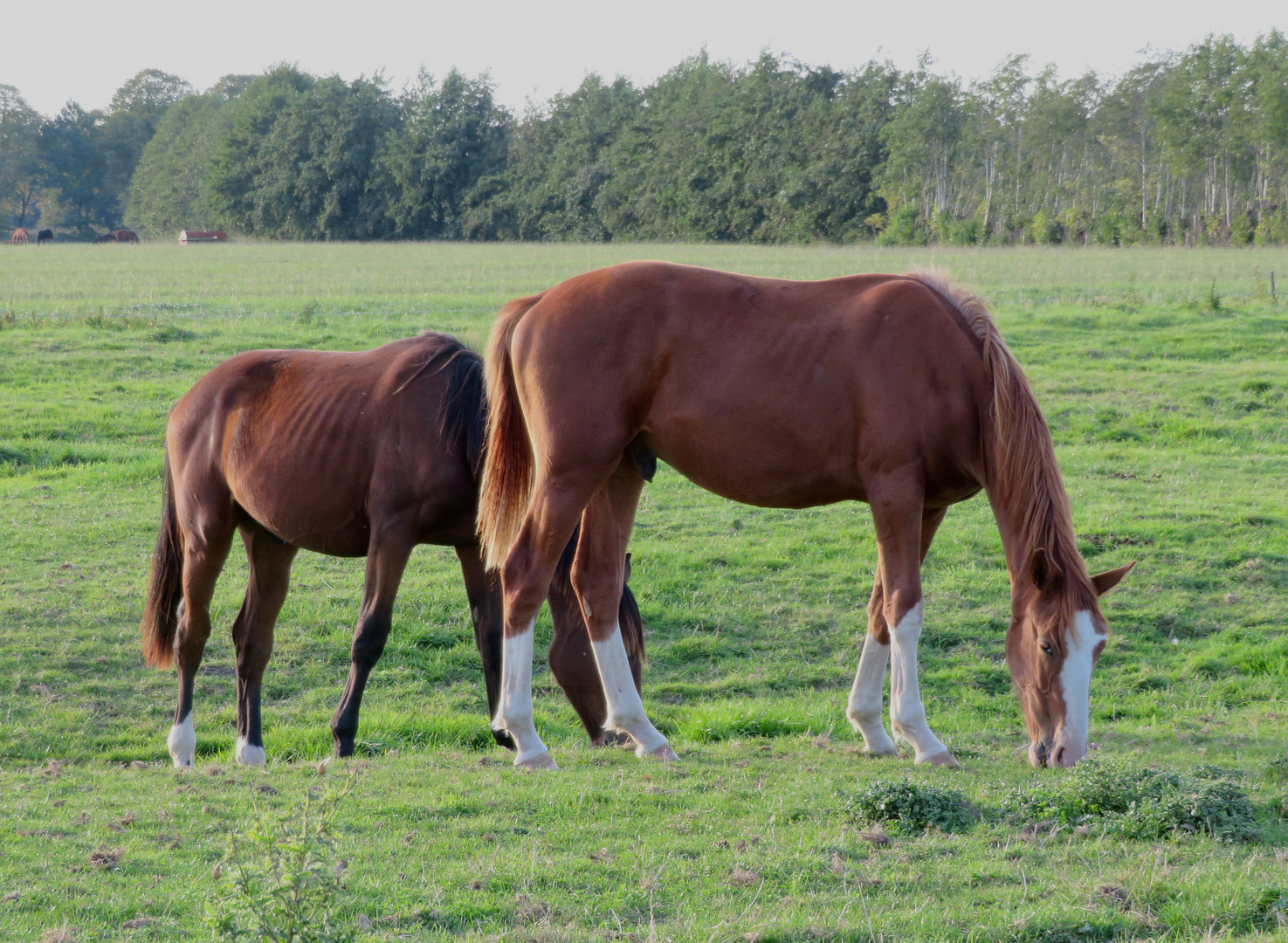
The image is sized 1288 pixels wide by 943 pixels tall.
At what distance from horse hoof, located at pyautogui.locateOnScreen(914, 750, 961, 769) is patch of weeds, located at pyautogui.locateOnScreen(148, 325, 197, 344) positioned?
1482cm

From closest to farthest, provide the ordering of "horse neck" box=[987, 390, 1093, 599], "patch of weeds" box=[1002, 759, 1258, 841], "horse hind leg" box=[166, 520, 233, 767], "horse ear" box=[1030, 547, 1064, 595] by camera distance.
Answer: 1. "patch of weeds" box=[1002, 759, 1258, 841]
2. "horse ear" box=[1030, 547, 1064, 595]
3. "horse neck" box=[987, 390, 1093, 599]
4. "horse hind leg" box=[166, 520, 233, 767]

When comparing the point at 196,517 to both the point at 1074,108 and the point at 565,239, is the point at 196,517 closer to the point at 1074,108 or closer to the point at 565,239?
the point at 1074,108

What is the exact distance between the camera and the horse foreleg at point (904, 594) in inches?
185

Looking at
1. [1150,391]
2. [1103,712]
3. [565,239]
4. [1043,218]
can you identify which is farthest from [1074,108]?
[1103,712]

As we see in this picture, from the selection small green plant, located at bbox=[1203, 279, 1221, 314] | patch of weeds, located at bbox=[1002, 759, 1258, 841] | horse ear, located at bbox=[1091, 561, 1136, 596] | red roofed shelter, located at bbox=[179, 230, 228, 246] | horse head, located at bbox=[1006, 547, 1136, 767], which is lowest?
patch of weeds, located at bbox=[1002, 759, 1258, 841]

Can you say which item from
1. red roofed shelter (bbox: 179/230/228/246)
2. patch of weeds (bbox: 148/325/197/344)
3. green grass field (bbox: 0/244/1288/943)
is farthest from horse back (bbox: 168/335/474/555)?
red roofed shelter (bbox: 179/230/228/246)

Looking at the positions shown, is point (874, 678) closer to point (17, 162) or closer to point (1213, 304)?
point (1213, 304)

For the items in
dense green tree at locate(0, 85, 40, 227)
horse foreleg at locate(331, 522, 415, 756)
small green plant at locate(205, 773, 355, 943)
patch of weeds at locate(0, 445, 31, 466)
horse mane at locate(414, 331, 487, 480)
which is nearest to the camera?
small green plant at locate(205, 773, 355, 943)

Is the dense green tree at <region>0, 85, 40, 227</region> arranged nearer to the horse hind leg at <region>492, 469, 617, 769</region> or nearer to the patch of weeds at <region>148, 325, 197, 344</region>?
the patch of weeds at <region>148, 325, 197, 344</region>

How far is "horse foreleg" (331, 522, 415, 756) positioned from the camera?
550 cm

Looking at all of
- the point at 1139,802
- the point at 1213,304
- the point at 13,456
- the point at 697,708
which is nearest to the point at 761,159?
the point at 1213,304

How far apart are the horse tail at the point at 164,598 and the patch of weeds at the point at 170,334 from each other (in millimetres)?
11470

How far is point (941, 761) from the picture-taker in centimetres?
486

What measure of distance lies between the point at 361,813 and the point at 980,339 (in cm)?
315
